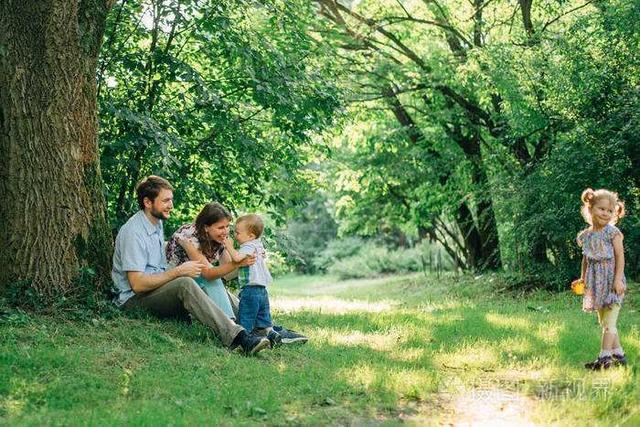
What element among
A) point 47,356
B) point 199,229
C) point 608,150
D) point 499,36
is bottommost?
point 47,356

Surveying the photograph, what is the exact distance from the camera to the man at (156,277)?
691 cm

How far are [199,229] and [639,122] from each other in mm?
7532

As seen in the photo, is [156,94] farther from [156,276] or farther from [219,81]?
[156,276]

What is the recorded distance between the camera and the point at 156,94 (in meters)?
9.38

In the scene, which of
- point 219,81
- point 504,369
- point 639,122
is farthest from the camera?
point 639,122

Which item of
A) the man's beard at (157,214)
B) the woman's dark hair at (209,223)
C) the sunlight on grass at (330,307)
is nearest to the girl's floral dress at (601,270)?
the woman's dark hair at (209,223)

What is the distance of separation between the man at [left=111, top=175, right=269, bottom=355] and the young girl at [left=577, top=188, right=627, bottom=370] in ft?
9.88

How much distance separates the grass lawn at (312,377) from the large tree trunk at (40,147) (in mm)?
652

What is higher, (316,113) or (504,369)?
(316,113)

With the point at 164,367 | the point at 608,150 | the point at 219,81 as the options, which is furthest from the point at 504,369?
the point at 608,150

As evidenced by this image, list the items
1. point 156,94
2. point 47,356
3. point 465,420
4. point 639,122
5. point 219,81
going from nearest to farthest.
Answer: point 465,420 < point 47,356 < point 156,94 < point 219,81 < point 639,122

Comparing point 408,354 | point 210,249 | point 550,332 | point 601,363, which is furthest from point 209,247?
point 601,363

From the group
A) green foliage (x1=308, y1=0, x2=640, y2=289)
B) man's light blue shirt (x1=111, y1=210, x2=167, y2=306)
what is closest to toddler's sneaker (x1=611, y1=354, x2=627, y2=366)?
man's light blue shirt (x1=111, y1=210, x2=167, y2=306)

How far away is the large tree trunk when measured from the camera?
274 inches
